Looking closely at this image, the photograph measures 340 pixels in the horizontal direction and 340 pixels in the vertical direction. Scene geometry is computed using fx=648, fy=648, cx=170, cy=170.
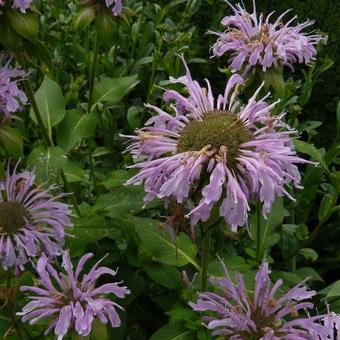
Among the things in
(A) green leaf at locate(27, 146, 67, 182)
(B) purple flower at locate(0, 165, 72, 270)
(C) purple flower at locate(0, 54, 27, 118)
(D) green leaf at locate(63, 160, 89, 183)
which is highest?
(C) purple flower at locate(0, 54, 27, 118)

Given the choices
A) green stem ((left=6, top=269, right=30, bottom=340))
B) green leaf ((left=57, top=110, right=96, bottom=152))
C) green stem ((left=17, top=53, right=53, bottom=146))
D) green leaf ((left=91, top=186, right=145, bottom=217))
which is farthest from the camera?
green leaf ((left=57, top=110, right=96, bottom=152))

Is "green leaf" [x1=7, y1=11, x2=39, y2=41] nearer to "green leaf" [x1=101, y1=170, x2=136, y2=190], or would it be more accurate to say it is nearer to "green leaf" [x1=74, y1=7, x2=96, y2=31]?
"green leaf" [x1=74, y1=7, x2=96, y2=31]

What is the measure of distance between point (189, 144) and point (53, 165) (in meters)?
0.49

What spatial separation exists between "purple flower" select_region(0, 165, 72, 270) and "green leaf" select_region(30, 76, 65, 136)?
0.81 ft

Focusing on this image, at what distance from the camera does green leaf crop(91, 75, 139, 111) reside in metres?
1.80

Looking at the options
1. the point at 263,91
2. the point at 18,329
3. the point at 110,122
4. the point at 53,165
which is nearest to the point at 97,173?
the point at 110,122

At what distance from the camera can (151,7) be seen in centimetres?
264

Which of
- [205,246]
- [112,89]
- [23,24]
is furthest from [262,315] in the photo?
[112,89]

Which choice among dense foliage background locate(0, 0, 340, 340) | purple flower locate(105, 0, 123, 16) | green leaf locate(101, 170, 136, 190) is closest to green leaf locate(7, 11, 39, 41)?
dense foliage background locate(0, 0, 340, 340)

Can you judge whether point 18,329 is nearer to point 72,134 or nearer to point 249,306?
point 249,306

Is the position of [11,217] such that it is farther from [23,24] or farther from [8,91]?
[23,24]

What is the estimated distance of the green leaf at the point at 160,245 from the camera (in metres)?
1.48

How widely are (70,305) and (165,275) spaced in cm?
43

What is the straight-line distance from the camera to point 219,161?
106cm
